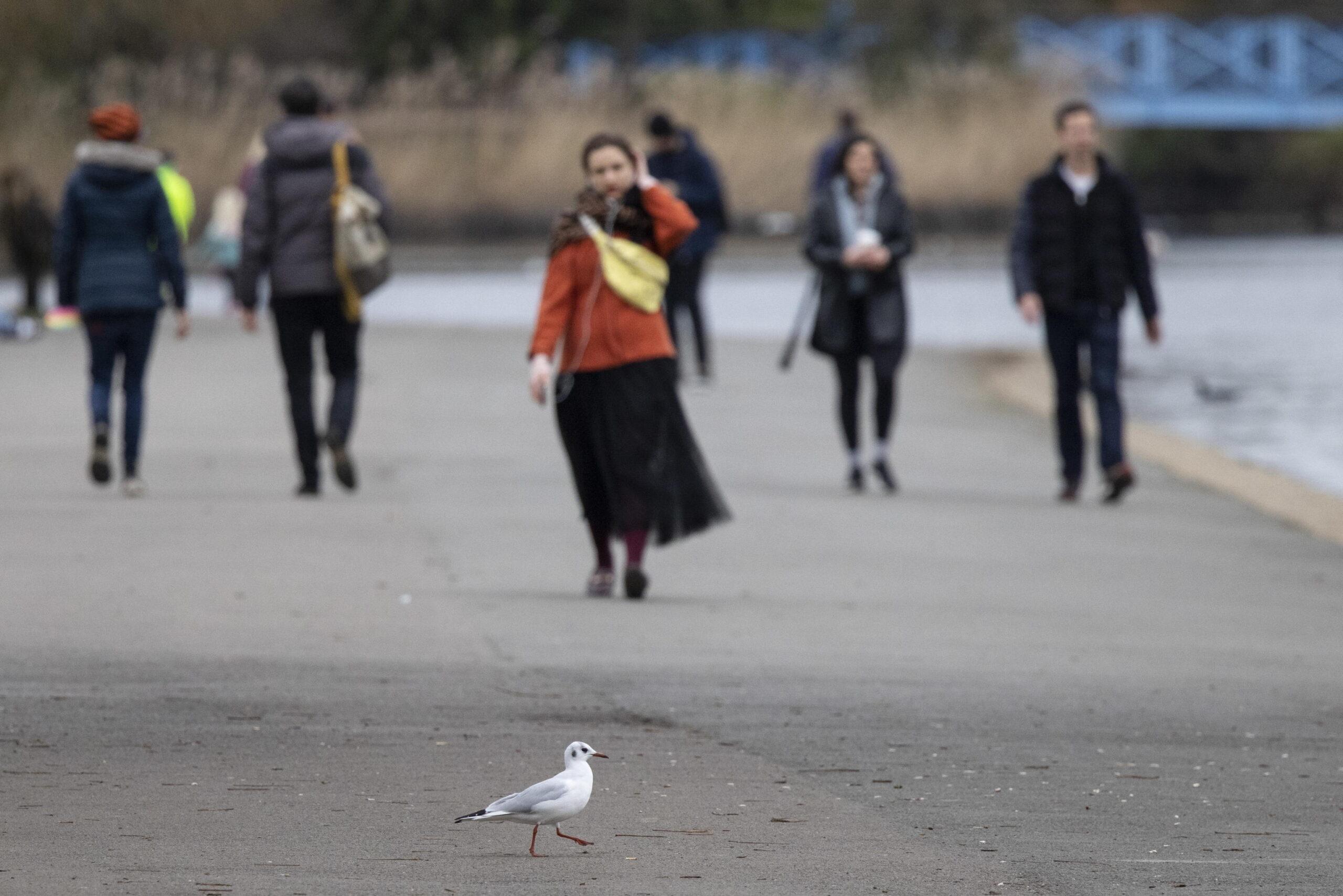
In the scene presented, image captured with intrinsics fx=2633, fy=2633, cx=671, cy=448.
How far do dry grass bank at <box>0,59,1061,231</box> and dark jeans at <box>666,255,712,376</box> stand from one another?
80.4 ft

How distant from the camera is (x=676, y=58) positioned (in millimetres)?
62094

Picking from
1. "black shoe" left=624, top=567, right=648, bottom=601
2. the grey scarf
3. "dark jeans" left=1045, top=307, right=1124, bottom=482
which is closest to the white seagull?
"black shoe" left=624, top=567, right=648, bottom=601

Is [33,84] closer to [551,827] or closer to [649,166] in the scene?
[649,166]

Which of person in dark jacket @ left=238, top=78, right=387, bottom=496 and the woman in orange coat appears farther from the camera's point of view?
person in dark jacket @ left=238, top=78, right=387, bottom=496

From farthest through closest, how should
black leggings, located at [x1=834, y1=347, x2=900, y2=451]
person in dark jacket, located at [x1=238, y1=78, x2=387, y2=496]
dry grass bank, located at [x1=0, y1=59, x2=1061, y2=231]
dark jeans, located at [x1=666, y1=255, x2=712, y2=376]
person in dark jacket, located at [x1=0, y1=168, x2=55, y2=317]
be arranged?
dry grass bank, located at [x1=0, y1=59, x2=1061, y2=231] < person in dark jacket, located at [x1=0, y1=168, x2=55, y2=317] < dark jeans, located at [x1=666, y1=255, x2=712, y2=376] < black leggings, located at [x1=834, y1=347, x2=900, y2=451] < person in dark jacket, located at [x1=238, y1=78, x2=387, y2=496]

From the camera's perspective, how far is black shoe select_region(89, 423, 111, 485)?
11.6m

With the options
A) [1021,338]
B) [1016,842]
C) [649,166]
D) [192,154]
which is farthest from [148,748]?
[192,154]

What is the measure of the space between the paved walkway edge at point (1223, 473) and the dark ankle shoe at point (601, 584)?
366 cm

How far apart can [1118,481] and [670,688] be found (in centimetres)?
540

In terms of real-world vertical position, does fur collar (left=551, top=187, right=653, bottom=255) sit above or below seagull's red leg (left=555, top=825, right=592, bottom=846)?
above

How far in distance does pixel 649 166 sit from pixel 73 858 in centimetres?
1223

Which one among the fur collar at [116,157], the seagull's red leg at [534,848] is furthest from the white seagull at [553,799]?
the fur collar at [116,157]

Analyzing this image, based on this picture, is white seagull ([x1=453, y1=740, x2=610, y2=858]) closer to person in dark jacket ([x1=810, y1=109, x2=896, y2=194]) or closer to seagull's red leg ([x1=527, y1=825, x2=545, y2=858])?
seagull's red leg ([x1=527, y1=825, x2=545, y2=858])

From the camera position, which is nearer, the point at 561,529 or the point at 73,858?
the point at 73,858
